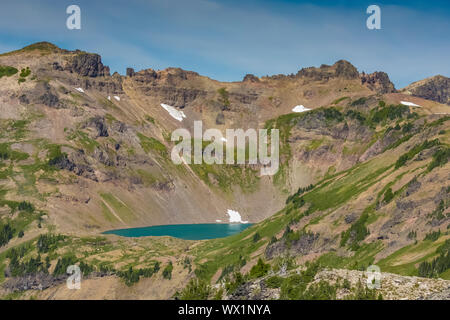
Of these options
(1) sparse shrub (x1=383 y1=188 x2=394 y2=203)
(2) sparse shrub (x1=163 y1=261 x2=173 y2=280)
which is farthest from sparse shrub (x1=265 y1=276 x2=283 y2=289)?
(1) sparse shrub (x1=383 y1=188 x2=394 y2=203)

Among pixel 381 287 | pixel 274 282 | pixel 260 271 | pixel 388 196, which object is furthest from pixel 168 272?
pixel 381 287

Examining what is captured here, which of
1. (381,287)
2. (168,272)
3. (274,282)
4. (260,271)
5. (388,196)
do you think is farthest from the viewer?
(168,272)

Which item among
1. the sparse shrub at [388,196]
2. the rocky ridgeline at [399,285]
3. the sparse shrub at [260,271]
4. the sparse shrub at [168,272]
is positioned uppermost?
the sparse shrub at [388,196]

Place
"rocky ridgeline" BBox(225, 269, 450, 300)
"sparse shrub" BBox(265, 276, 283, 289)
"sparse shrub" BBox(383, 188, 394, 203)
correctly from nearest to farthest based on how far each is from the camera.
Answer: "rocky ridgeline" BBox(225, 269, 450, 300)
"sparse shrub" BBox(265, 276, 283, 289)
"sparse shrub" BBox(383, 188, 394, 203)

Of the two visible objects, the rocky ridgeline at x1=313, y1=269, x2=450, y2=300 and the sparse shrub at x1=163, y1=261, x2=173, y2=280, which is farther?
the sparse shrub at x1=163, y1=261, x2=173, y2=280

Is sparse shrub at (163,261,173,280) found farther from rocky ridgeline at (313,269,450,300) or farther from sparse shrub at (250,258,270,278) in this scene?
rocky ridgeline at (313,269,450,300)

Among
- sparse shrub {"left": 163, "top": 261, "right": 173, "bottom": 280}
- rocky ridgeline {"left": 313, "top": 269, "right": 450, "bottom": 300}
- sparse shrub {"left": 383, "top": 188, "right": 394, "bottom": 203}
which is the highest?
sparse shrub {"left": 383, "top": 188, "right": 394, "bottom": 203}

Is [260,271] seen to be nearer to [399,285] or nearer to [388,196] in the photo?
[399,285]

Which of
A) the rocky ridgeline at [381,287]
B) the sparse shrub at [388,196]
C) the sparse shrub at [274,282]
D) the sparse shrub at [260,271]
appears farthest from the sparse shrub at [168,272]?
the sparse shrub at [274,282]

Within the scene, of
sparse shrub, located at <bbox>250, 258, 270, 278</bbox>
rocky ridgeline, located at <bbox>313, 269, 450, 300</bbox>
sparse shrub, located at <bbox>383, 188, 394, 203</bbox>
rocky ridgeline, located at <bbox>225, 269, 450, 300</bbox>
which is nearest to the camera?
rocky ridgeline, located at <bbox>313, 269, 450, 300</bbox>

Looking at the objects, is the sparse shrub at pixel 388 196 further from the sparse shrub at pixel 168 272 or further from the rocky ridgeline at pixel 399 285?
the rocky ridgeline at pixel 399 285

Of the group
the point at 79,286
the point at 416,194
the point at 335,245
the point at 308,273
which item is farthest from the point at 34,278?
the point at 308,273

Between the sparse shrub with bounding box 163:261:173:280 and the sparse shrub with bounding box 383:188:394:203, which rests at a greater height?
the sparse shrub with bounding box 383:188:394:203
